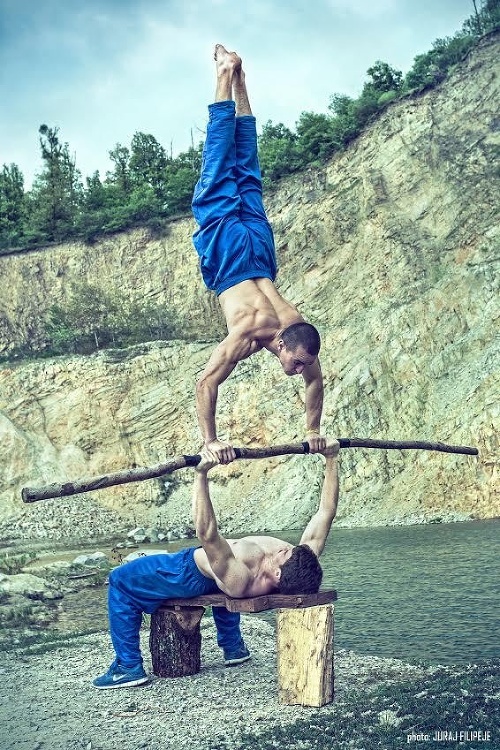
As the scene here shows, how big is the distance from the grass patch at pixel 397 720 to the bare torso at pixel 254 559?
3.35 feet

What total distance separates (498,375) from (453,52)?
15662 millimetres

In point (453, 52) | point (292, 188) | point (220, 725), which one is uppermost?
point (453, 52)

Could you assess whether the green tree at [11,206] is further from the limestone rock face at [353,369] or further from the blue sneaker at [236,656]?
the blue sneaker at [236,656]

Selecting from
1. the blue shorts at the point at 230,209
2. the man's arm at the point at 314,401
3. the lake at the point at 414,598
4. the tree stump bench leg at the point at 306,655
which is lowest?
the lake at the point at 414,598

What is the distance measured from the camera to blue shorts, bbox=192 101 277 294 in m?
7.47

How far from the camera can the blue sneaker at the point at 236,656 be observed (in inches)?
326

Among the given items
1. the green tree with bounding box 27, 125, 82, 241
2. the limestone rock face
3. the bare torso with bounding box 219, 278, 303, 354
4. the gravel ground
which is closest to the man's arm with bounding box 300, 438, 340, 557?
the bare torso with bounding box 219, 278, 303, 354

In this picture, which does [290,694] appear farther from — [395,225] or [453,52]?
[453,52]

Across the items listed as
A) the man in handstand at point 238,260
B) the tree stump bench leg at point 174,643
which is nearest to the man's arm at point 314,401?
the man in handstand at point 238,260

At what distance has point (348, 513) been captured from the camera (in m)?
26.4

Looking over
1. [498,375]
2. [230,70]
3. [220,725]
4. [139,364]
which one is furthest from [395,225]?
[220,725]

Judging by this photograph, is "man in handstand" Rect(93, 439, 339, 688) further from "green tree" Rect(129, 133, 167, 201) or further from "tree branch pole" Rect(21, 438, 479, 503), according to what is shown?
"green tree" Rect(129, 133, 167, 201)

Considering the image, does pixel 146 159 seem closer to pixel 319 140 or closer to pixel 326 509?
pixel 319 140

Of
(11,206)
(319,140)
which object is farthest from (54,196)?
(319,140)
